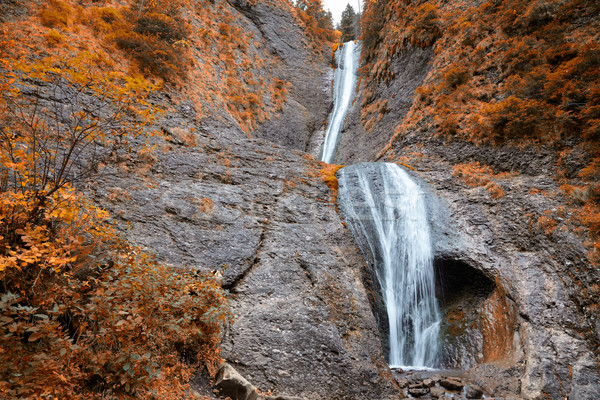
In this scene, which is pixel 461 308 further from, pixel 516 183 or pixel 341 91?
pixel 341 91

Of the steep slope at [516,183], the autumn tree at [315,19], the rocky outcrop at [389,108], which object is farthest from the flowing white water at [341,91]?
the steep slope at [516,183]

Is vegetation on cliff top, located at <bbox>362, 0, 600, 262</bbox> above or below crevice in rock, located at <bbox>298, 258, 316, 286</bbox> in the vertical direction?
above

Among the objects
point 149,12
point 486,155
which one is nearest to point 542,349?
point 486,155

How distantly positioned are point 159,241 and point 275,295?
2.77 metres

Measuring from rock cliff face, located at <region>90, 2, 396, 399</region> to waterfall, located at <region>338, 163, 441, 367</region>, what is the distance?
968mm

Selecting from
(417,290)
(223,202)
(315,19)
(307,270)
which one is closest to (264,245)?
(307,270)

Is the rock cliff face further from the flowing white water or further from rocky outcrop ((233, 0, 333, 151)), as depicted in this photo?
the flowing white water

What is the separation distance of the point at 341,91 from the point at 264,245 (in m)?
22.2

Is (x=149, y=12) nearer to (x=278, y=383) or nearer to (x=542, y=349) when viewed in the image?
(x=278, y=383)

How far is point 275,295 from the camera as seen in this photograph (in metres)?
6.33

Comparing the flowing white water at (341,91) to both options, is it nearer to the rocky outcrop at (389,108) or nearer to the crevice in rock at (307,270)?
the rocky outcrop at (389,108)

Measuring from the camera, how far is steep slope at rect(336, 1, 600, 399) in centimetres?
590

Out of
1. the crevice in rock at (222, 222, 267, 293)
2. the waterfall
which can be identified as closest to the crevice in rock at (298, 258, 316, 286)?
the crevice in rock at (222, 222, 267, 293)

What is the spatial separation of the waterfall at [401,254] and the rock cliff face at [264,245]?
968 millimetres
